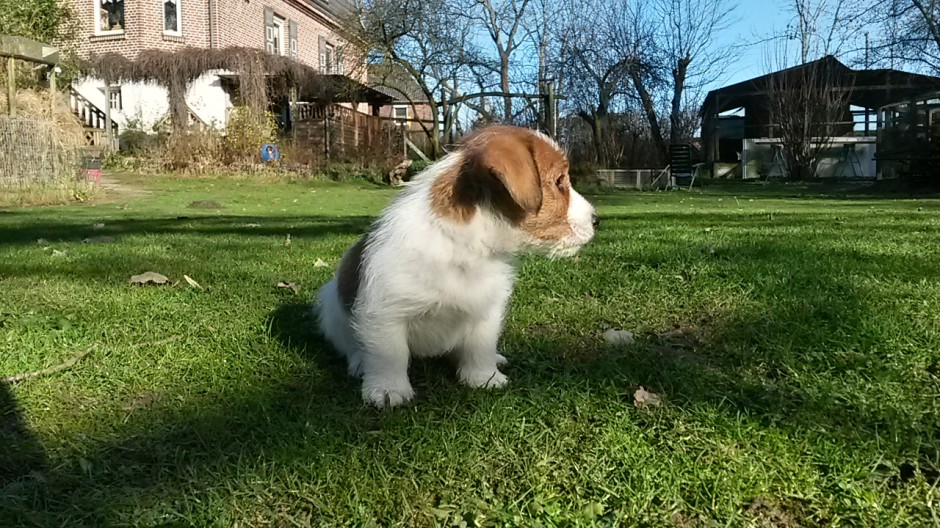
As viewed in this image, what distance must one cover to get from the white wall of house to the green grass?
27.1m

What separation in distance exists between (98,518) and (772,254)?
5190 mm

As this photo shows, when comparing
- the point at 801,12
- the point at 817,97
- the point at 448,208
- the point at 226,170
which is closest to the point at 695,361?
the point at 448,208

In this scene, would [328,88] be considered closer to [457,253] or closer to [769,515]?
[457,253]

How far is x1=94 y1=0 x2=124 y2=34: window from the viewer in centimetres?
3016

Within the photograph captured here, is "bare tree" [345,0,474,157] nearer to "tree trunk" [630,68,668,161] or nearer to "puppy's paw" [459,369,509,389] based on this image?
"tree trunk" [630,68,668,161]

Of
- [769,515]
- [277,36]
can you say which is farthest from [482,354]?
[277,36]

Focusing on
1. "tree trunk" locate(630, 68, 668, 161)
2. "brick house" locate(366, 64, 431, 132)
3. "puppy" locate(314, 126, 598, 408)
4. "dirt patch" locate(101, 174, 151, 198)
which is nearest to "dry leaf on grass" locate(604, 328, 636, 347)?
"puppy" locate(314, 126, 598, 408)

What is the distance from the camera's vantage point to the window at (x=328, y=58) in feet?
135

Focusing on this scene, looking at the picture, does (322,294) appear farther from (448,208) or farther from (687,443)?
(687,443)

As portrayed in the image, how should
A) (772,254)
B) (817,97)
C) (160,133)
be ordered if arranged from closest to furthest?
(772,254) < (160,133) < (817,97)

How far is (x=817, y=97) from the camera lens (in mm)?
31156

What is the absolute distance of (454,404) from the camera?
2664 mm

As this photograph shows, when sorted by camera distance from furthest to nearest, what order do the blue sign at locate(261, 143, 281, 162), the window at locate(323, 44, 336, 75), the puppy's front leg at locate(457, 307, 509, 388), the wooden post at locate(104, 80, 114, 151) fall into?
the window at locate(323, 44, 336, 75), the wooden post at locate(104, 80, 114, 151), the blue sign at locate(261, 143, 281, 162), the puppy's front leg at locate(457, 307, 509, 388)

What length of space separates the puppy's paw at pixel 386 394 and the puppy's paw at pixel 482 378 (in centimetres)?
30
